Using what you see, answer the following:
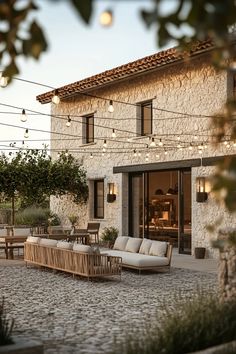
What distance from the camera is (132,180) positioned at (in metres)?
17.3

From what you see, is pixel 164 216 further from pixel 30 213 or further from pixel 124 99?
pixel 30 213

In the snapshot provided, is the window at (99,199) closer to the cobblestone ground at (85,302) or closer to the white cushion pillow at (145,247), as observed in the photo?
the white cushion pillow at (145,247)

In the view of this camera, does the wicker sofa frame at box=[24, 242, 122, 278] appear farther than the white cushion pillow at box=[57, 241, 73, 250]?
No

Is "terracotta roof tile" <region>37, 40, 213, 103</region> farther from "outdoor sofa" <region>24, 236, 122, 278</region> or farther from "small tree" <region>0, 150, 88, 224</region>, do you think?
"outdoor sofa" <region>24, 236, 122, 278</region>

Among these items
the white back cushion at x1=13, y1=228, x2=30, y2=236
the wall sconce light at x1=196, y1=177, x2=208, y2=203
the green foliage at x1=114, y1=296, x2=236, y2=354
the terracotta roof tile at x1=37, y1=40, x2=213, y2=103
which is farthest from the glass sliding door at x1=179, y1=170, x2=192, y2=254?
the green foliage at x1=114, y1=296, x2=236, y2=354

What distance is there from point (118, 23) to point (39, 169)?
54.7ft

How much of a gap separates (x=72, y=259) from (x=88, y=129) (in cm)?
913

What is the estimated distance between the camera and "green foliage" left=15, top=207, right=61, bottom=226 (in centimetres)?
2020

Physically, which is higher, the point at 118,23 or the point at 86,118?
the point at 86,118

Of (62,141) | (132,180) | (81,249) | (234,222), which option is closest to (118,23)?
(81,249)

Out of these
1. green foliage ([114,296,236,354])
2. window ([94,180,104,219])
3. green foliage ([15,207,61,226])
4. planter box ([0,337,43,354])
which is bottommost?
planter box ([0,337,43,354])

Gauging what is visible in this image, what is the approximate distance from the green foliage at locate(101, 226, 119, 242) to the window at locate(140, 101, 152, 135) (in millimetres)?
3105

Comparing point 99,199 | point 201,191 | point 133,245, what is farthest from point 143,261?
point 99,199

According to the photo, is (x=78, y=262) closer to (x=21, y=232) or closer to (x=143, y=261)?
(x=143, y=261)
